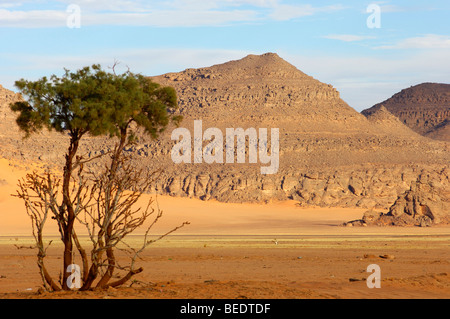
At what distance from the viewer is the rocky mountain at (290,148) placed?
9212 centimetres

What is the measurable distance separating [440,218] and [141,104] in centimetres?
4756

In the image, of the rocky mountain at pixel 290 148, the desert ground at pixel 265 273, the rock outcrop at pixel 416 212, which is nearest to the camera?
the desert ground at pixel 265 273

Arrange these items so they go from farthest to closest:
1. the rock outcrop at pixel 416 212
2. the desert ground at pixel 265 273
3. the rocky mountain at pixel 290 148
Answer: the rocky mountain at pixel 290 148
the rock outcrop at pixel 416 212
the desert ground at pixel 265 273

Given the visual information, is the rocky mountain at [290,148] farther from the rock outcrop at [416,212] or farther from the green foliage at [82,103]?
the green foliage at [82,103]

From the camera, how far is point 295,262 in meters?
26.4

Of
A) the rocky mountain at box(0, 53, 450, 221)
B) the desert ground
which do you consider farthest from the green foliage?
the rocky mountain at box(0, 53, 450, 221)

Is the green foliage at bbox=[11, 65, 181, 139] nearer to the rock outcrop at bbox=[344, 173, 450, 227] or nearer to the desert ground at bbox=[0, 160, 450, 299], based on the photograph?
the desert ground at bbox=[0, 160, 450, 299]

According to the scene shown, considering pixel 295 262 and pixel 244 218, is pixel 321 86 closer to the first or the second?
pixel 244 218

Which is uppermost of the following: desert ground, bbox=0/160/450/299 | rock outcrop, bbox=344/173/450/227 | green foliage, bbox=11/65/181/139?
green foliage, bbox=11/65/181/139

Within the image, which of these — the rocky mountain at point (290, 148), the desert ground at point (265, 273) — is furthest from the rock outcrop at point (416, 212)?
the rocky mountain at point (290, 148)

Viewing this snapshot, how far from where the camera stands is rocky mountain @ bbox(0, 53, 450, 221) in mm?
92125

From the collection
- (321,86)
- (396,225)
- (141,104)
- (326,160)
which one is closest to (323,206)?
(326,160)
